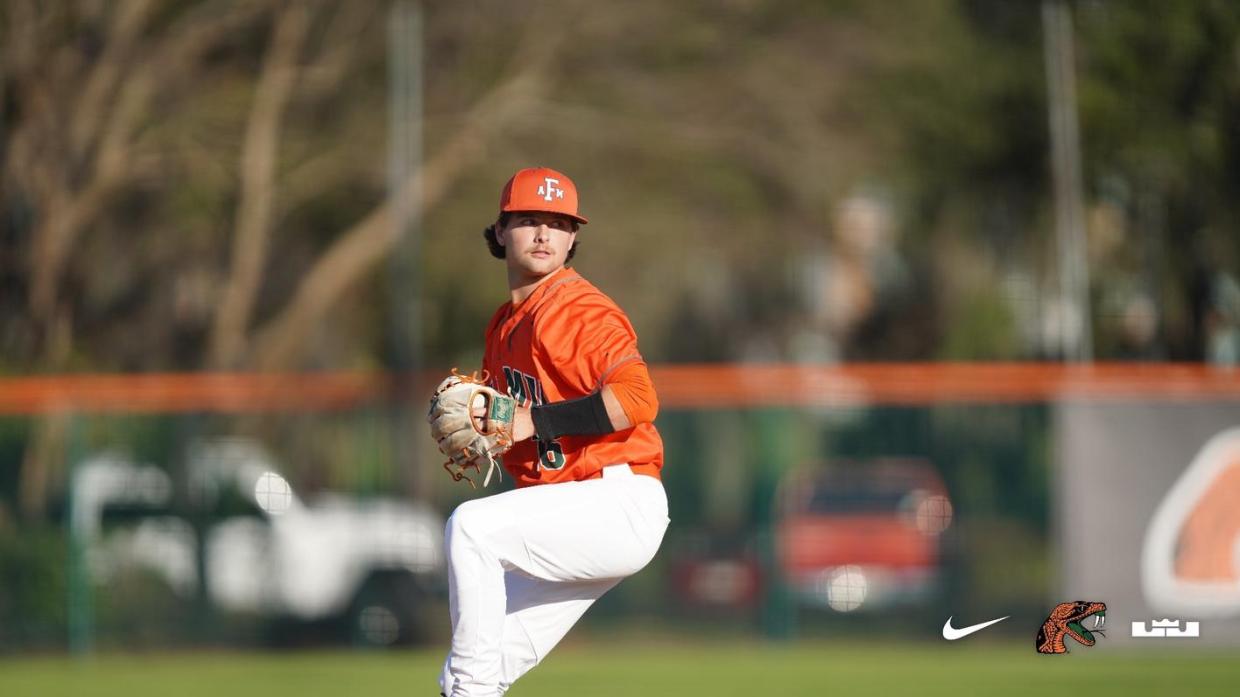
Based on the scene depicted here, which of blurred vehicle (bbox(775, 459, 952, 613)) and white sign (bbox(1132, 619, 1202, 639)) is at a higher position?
blurred vehicle (bbox(775, 459, 952, 613))

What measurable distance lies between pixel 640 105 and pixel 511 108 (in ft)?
5.94

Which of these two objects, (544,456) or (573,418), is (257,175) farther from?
(573,418)

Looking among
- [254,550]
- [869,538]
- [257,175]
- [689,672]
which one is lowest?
[689,672]

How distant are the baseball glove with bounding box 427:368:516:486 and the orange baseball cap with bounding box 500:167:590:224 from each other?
2.16ft

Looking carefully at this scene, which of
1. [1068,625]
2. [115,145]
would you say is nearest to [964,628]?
[1068,625]

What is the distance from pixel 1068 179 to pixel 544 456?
15.7 meters

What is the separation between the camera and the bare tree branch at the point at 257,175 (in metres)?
23.5

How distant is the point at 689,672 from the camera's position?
13.8 m

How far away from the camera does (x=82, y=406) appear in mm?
15875

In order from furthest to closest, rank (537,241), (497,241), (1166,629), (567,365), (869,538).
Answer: (869,538) → (1166,629) → (497,241) → (537,241) → (567,365)

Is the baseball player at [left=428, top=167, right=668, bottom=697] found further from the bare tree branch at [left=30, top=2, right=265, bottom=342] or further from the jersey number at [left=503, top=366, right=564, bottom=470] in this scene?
the bare tree branch at [left=30, top=2, right=265, bottom=342]

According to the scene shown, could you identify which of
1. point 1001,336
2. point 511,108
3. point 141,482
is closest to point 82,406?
point 141,482

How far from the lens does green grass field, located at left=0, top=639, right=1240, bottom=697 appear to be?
12.3 m

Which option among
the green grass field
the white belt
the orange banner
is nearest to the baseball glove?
the white belt
